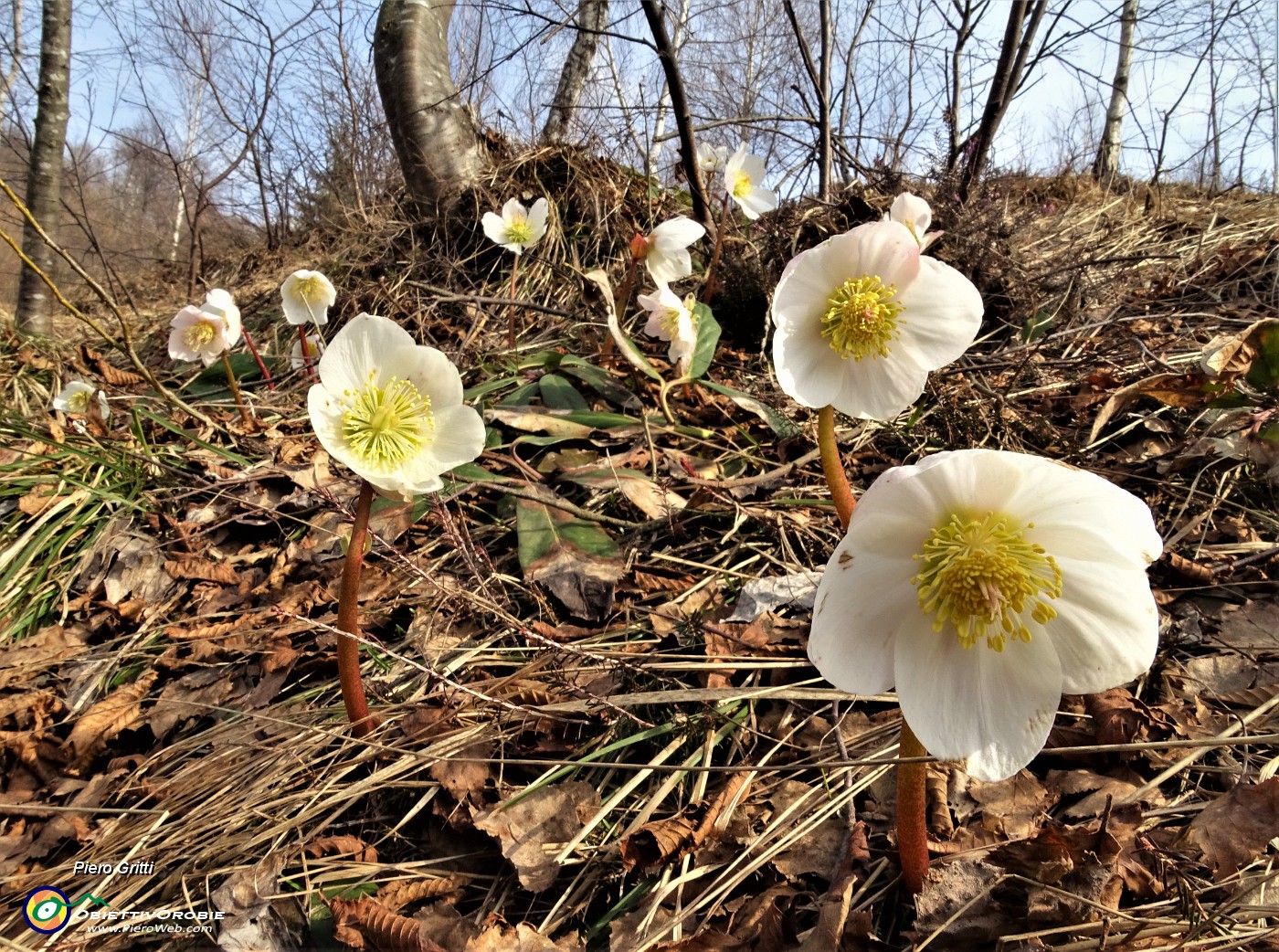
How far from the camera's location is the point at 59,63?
A: 4.32 meters

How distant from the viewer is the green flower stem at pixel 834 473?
3.05 ft

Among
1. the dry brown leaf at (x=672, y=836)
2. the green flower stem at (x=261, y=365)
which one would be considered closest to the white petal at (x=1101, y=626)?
the dry brown leaf at (x=672, y=836)

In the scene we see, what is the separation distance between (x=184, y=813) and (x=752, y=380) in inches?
77.8

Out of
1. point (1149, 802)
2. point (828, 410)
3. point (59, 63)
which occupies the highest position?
point (59, 63)

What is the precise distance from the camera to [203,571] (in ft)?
5.66

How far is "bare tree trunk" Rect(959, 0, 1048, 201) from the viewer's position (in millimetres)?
2789

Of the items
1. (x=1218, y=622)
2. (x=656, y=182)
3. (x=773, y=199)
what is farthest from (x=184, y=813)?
(x=656, y=182)

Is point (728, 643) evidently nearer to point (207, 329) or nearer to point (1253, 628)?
point (1253, 628)

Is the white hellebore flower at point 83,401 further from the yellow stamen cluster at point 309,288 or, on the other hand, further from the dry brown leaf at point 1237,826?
the dry brown leaf at point 1237,826

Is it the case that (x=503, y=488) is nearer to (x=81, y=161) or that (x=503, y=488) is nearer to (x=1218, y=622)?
(x=1218, y=622)

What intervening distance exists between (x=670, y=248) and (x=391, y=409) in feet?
4.51

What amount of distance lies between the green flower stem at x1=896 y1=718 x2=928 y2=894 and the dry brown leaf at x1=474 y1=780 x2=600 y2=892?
0.46m

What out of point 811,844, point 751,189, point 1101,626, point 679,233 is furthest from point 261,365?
point 1101,626

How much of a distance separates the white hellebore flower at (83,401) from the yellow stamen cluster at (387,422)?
1.68m
